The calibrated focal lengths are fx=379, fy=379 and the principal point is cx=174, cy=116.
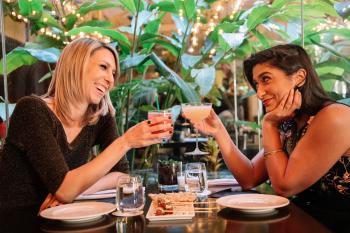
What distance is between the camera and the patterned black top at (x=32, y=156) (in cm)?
148

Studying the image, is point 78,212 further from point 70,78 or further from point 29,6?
point 29,6

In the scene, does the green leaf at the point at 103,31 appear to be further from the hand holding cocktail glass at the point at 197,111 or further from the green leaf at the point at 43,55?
the hand holding cocktail glass at the point at 197,111

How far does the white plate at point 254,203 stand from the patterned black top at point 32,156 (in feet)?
2.10

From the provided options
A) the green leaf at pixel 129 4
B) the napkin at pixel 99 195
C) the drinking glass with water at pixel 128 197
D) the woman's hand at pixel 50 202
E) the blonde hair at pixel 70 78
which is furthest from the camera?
the green leaf at pixel 129 4

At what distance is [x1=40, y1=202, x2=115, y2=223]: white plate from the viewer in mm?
1154

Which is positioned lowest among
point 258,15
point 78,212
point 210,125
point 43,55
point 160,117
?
point 78,212

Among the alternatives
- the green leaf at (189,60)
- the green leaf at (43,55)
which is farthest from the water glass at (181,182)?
the green leaf at (43,55)

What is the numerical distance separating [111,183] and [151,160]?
850mm

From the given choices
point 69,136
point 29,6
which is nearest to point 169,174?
point 69,136

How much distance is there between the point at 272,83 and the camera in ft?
5.55

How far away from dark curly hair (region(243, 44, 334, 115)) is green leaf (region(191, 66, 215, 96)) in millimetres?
592

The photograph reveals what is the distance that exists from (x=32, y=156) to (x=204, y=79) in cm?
116

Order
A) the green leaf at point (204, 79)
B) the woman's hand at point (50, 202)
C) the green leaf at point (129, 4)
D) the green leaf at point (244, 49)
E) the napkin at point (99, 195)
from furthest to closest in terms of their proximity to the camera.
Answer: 1. the green leaf at point (244, 49)
2. the green leaf at point (129, 4)
3. the green leaf at point (204, 79)
4. the napkin at point (99, 195)
5. the woman's hand at point (50, 202)

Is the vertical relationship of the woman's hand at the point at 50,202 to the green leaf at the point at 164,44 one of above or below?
below
